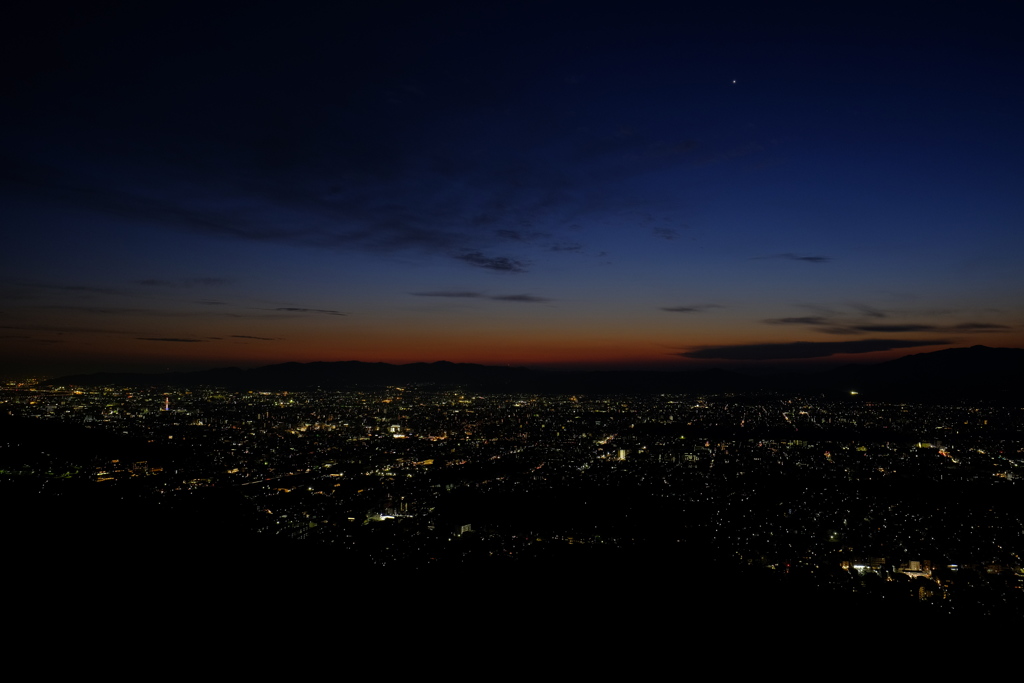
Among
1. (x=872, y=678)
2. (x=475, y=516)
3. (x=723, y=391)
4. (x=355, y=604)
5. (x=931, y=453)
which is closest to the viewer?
(x=872, y=678)

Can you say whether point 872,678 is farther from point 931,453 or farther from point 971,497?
point 931,453

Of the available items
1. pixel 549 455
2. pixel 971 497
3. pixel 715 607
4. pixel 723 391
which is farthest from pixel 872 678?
pixel 723 391

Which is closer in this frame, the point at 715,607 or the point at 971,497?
the point at 715,607

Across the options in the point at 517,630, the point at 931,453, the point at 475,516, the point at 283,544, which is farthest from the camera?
the point at 931,453

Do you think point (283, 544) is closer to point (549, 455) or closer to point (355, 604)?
point (355, 604)

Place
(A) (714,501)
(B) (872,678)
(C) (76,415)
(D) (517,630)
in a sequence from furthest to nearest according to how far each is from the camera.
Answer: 1. (C) (76,415)
2. (A) (714,501)
3. (D) (517,630)
4. (B) (872,678)

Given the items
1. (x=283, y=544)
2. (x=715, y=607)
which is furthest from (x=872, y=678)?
(x=283, y=544)
